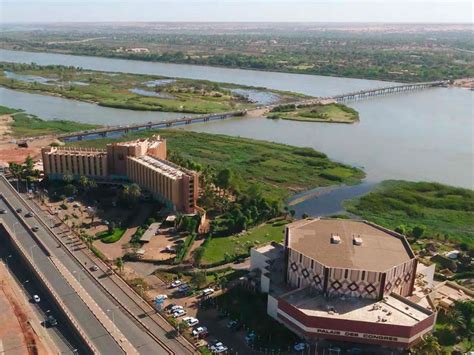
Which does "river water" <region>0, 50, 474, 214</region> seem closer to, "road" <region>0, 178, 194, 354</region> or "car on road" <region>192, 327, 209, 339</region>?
"road" <region>0, 178, 194, 354</region>

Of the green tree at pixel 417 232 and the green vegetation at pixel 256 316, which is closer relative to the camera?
the green vegetation at pixel 256 316

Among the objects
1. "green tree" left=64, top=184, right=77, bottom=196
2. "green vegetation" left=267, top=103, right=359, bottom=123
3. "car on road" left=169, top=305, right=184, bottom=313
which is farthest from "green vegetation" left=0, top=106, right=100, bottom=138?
"car on road" left=169, top=305, right=184, bottom=313

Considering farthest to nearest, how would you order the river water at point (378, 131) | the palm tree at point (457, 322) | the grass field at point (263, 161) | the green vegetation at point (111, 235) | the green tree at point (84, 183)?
the river water at point (378, 131)
the grass field at point (263, 161)
the green tree at point (84, 183)
the green vegetation at point (111, 235)
the palm tree at point (457, 322)

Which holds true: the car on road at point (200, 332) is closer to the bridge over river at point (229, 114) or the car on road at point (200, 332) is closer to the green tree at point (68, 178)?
the green tree at point (68, 178)

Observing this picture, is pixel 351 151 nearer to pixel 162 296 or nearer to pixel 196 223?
pixel 196 223

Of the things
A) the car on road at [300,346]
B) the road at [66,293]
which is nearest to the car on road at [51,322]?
the road at [66,293]

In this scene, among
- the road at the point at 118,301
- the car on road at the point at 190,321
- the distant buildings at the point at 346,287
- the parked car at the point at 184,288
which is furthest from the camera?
the parked car at the point at 184,288

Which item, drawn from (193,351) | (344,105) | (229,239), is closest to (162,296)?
(193,351)
